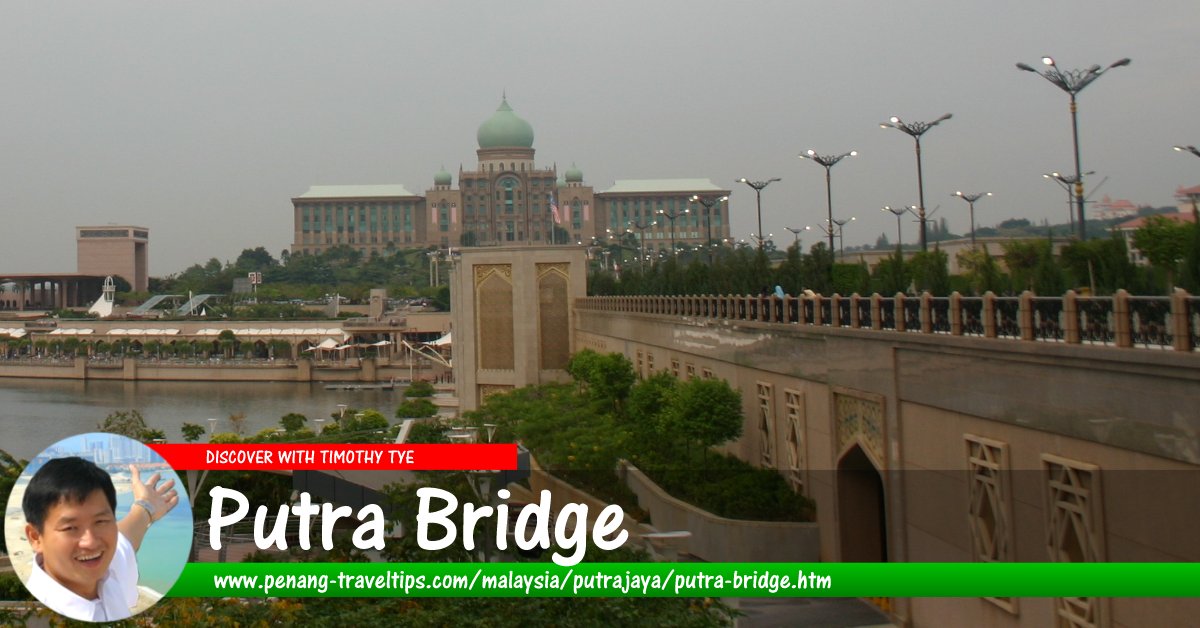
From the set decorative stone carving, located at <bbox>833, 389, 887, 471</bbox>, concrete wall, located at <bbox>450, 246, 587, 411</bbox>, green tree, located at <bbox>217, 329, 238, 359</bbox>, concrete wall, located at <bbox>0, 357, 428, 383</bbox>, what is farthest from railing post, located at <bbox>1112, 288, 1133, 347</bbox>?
green tree, located at <bbox>217, 329, 238, 359</bbox>

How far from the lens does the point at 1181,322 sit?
814 centimetres

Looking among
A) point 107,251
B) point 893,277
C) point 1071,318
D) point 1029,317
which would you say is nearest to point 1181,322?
point 1071,318

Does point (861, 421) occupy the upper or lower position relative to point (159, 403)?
upper

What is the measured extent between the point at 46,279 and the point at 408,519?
4510 inches

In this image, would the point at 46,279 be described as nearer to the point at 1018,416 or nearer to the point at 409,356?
the point at 409,356

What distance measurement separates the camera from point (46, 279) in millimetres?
113625

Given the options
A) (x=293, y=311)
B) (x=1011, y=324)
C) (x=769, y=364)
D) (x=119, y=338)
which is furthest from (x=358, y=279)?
(x=1011, y=324)

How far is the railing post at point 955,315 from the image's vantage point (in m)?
11.5

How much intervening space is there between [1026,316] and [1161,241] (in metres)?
6.14

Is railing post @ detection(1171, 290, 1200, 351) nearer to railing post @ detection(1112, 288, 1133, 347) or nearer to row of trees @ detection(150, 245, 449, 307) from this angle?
railing post @ detection(1112, 288, 1133, 347)

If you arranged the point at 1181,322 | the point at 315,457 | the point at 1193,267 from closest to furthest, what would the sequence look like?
the point at 315,457, the point at 1181,322, the point at 1193,267

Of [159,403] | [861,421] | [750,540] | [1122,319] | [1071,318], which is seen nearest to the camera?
[1122,319]

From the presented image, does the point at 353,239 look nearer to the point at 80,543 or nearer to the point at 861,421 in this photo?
the point at 861,421

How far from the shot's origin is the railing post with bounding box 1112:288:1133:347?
28.7 feet
